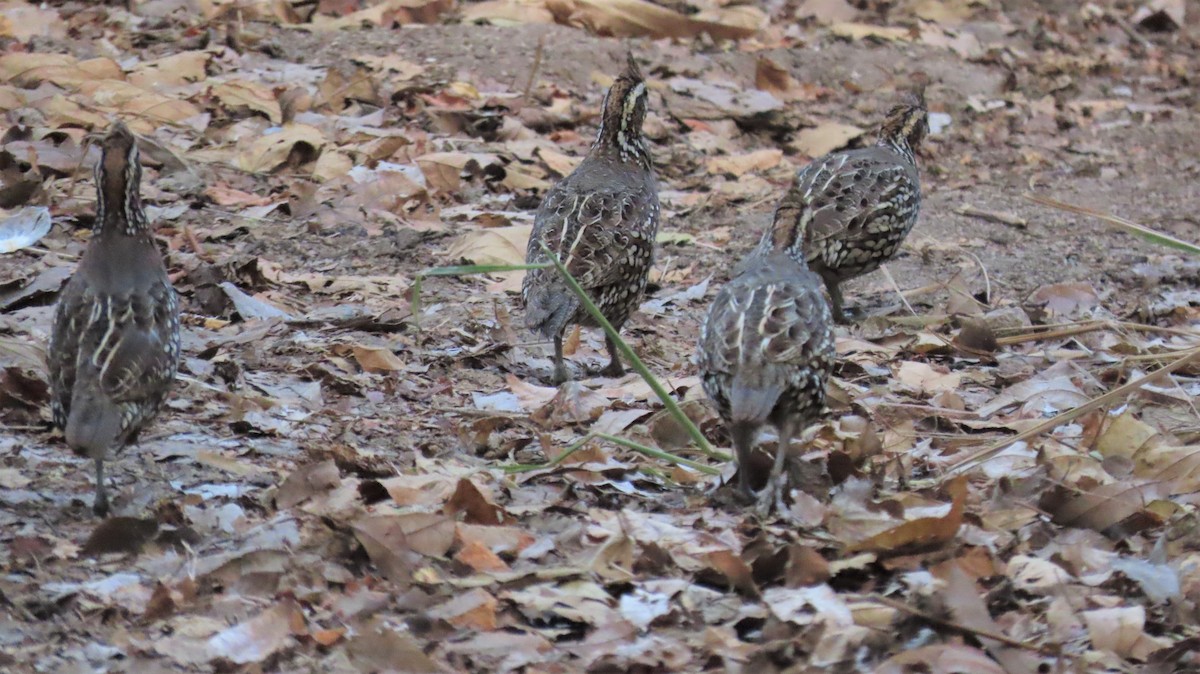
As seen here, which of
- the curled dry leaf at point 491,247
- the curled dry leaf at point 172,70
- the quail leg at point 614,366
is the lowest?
the quail leg at point 614,366

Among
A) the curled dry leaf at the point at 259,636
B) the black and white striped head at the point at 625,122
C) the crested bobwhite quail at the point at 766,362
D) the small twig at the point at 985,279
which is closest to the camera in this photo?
the curled dry leaf at the point at 259,636

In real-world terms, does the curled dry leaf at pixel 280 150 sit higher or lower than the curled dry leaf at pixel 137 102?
lower

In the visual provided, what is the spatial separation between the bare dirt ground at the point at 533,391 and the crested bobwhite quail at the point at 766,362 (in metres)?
0.21

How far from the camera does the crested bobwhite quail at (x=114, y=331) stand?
4.95 metres

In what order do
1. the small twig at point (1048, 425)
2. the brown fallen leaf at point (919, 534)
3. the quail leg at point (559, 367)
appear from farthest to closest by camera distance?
the quail leg at point (559, 367), the small twig at point (1048, 425), the brown fallen leaf at point (919, 534)

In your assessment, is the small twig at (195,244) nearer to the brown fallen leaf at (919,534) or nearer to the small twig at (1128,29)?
the brown fallen leaf at (919,534)

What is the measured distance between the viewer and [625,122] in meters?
7.86

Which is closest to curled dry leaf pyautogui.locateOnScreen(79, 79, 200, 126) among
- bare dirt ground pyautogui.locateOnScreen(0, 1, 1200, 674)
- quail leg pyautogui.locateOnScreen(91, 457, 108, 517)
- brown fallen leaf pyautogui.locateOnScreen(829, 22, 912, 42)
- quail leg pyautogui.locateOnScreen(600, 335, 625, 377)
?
bare dirt ground pyautogui.locateOnScreen(0, 1, 1200, 674)

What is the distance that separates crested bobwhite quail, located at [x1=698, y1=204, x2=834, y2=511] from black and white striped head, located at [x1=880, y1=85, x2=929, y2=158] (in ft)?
12.5

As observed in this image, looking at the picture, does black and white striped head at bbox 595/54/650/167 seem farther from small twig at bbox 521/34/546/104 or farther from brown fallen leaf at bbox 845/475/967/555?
brown fallen leaf at bbox 845/475/967/555

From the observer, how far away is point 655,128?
1117 cm

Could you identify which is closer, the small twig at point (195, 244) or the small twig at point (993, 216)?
the small twig at point (195, 244)

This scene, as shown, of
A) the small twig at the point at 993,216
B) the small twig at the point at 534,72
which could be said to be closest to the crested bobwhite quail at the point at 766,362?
the small twig at the point at 993,216

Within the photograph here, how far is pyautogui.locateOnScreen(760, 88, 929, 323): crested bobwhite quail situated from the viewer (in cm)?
803
